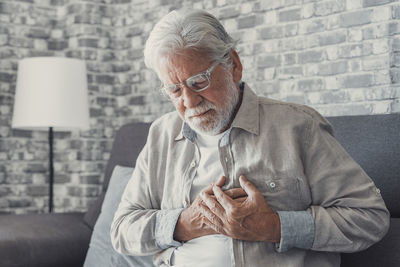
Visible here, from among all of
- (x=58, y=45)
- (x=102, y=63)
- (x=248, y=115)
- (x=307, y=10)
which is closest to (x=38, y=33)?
(x=58, y=45)

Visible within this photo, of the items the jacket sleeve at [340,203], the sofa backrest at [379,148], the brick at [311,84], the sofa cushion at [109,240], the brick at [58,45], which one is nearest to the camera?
the jacket sleeve at [340,203]

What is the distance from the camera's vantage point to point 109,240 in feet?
8.17

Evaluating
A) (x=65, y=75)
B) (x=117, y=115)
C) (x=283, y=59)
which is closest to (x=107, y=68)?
(x=117, y=115)

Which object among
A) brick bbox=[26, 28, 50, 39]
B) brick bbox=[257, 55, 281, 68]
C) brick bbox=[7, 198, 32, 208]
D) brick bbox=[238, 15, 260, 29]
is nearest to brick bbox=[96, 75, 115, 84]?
brick bbox=[26, 28, 50, 39]

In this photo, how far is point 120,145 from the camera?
10.4 ft

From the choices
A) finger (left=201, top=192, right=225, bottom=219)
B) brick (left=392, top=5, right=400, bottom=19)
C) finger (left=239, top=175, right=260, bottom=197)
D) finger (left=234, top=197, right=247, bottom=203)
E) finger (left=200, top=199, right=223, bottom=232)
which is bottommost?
finger (left=200, top=199, right=223, bottom=232)

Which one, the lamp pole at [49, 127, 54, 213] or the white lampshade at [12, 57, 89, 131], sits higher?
the white lampshade at [12, 57, 89, 131]

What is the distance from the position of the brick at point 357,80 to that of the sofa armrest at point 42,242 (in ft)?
4.49

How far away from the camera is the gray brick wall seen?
3086 millimetres

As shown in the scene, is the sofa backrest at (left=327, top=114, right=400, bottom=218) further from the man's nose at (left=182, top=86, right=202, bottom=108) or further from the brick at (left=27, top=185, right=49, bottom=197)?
the brick at (left=27, top=185, right=49, bottom=197)

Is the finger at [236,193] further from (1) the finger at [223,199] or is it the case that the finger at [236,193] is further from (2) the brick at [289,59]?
(2) the brick at [289,59]

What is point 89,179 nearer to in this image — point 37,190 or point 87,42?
point 37,190

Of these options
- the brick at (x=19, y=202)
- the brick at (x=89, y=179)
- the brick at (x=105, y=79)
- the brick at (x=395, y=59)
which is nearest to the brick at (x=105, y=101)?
the brick at (x=105, y=79)

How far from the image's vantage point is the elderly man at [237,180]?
1.66m
